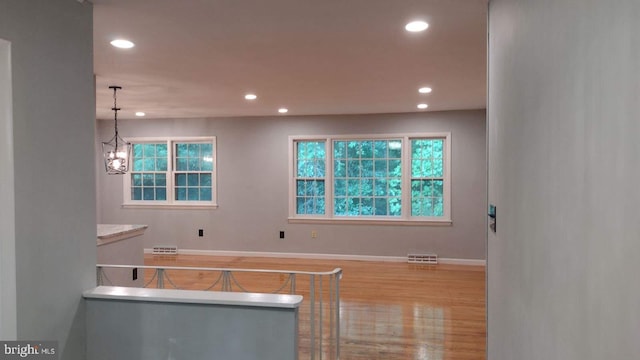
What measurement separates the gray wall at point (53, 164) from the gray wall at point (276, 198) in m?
4.90

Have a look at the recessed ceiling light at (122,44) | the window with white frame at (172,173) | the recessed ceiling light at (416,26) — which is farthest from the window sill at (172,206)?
the recessed ceiling light at (416,26)

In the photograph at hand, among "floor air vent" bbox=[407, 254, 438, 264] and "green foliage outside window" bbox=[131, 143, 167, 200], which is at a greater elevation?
"green foliage outside window" bbox=[131, 143, 167, 200]

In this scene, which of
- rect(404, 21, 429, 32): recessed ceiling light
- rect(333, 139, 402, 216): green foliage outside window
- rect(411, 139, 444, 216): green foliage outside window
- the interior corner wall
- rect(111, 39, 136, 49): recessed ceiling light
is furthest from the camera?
rect(333, 139, 402, 216): green foliage outside window

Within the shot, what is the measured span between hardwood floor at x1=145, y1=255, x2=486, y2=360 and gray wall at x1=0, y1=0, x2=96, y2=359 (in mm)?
2113

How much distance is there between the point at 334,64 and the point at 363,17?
43.0 inches

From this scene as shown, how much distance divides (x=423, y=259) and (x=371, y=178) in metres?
1.59

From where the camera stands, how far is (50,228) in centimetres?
210

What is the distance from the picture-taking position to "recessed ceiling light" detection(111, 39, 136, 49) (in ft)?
9.93

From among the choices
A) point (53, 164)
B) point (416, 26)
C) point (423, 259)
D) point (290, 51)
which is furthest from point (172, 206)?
point (416, 26)

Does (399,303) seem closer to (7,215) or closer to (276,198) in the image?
(276,198)

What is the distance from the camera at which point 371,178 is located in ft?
23.0

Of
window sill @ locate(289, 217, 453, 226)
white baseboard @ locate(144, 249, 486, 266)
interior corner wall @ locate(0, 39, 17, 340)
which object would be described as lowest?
white baseboard @ locate(144, 249, 486, 266)

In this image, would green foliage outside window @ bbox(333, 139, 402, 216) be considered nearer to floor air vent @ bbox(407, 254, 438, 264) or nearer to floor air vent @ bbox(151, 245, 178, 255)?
floor air vent @ bbox(407, 254, 438, 264)

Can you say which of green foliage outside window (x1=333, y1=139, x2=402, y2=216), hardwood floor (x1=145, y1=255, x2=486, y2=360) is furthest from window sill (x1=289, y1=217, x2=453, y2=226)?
hardwood floor (x1=145, y1=255, x2=486, y2=360)
